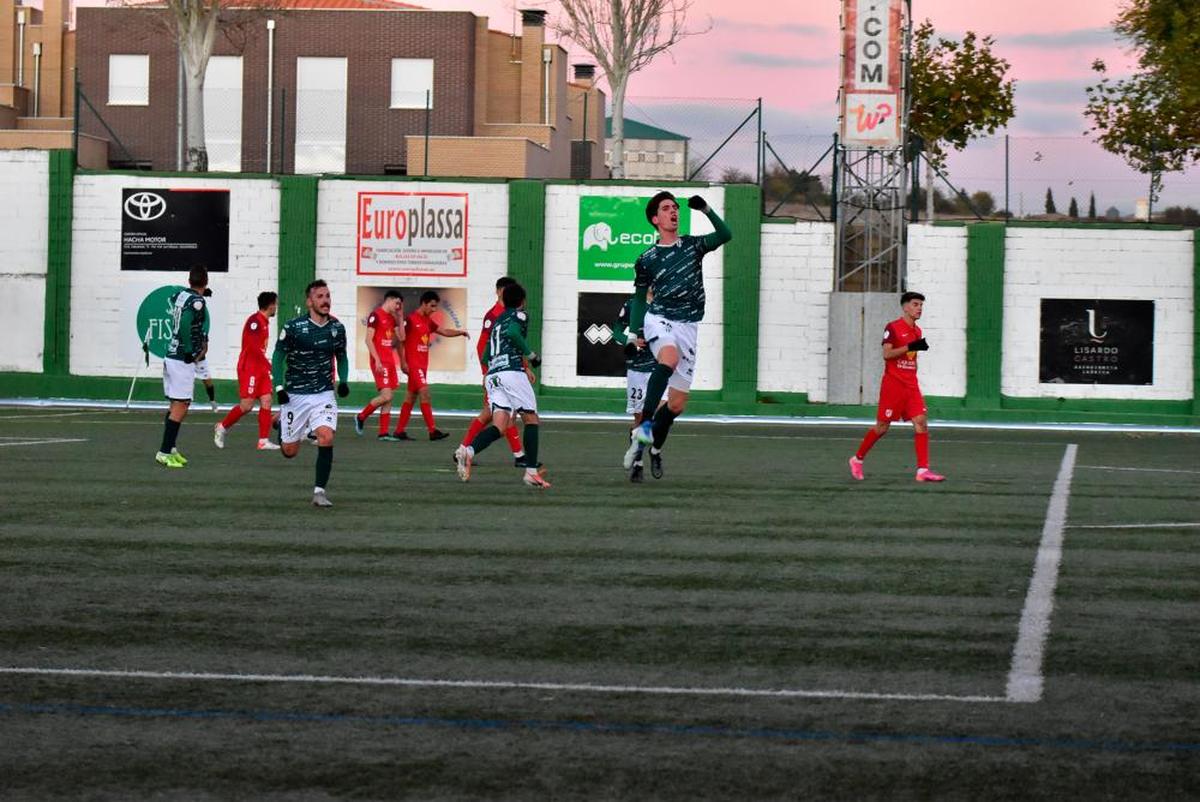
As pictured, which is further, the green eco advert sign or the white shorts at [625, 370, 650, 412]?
the green eco advert sign

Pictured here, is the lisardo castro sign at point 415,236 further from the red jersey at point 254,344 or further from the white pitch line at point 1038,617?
the white pitch line at point 1038,617

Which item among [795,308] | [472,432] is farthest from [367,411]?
[795,308]

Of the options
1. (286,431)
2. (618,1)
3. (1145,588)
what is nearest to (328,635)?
(1145,588)

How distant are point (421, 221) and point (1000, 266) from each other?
35.5ft

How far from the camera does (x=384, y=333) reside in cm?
2592

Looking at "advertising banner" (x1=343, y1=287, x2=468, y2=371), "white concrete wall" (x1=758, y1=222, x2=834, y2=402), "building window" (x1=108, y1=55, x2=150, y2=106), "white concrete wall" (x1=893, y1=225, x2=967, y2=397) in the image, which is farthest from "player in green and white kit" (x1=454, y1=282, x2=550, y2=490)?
Answer: "building window" (x1=108, y1=55, x2=150, y2=106)

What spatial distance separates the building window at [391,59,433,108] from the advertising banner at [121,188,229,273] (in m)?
26.7

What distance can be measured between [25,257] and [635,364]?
65.9 feet

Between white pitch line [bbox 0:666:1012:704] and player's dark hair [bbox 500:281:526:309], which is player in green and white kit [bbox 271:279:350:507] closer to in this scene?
player's dark hair [bbox 500:281:526:309]

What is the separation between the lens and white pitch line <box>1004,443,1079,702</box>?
726 cm

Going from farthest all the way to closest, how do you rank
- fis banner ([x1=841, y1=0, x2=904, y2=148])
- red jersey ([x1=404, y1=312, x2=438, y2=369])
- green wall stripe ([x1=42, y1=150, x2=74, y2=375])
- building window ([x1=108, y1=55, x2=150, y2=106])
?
building window ([x1=108, y1=55, x2=150, y2=106]) → green wall stripe ([x1=42, y1=150, x2=74, y2=375]) → fis banner ([x1=841, y1=0, x2=904, y2=148]) → red jersey ([x1=404, y1=312, x2=438, y2=369])

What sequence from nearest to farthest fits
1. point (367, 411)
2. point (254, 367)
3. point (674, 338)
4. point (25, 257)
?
point (674, 338) < point (254, 367) < point (367, 411) < point (25, 257)

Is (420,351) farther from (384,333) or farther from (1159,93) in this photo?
(1159,93)

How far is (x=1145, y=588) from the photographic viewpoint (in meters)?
10.1
